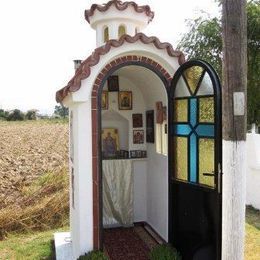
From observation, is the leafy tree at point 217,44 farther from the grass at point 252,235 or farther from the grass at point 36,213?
the grass at point 36,213

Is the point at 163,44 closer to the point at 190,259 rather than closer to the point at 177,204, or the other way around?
the point at 177,204

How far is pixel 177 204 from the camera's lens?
535cm

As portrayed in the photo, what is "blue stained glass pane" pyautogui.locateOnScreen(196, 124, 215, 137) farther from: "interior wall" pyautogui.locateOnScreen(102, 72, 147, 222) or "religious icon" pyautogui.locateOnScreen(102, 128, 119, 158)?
"religious icon" pyautogui.locateOnScreen(102, 128, 119, 158)

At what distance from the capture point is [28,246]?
7254 millimetres

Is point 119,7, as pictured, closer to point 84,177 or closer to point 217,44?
point 84,177

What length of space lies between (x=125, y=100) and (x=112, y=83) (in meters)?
0.44

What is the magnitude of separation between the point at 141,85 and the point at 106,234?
2.87 m

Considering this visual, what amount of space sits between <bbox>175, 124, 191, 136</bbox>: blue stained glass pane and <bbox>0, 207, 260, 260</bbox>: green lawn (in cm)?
256

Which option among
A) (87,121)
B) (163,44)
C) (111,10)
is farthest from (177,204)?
(111,10)

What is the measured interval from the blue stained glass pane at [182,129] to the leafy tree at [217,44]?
20.4 ft

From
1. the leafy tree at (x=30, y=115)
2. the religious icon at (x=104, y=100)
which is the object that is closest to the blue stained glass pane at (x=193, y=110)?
the religious icon at (x=104, y=100)

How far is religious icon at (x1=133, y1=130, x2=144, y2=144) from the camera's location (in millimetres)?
7160

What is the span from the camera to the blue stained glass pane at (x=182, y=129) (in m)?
5.03

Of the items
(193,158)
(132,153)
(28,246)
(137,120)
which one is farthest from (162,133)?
(28,246)
